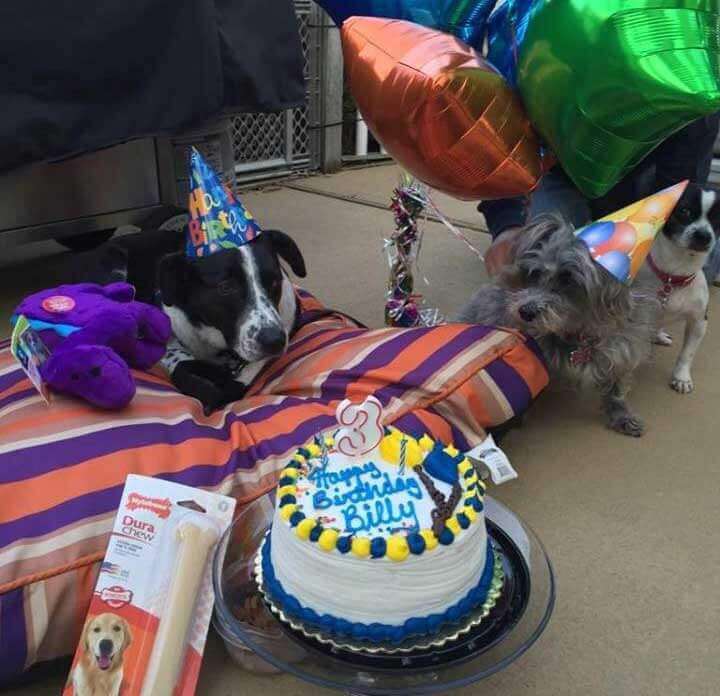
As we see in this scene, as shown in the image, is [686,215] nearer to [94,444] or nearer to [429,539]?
[429,539]

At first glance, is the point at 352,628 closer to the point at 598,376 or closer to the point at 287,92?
the point at 598,376

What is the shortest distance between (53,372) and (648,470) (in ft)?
5.47

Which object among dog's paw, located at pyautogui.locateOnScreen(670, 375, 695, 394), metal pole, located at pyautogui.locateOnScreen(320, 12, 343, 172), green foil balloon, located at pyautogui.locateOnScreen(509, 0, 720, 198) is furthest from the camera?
metal pole, located at pyautogui.locateOnScreen(320, 12, 343, 172)

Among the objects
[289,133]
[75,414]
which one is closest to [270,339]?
[75,414]

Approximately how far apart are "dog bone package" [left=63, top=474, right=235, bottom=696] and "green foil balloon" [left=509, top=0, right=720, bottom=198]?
1.39 meters

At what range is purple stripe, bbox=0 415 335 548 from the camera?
1307 mm

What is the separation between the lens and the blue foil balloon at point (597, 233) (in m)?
2.02

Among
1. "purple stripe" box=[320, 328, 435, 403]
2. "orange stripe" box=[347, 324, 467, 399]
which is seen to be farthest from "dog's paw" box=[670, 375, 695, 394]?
"purple stripe" box=[320, 328, 435, 403]

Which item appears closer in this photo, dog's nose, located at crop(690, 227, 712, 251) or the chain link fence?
dog's nose, located at crop(690, 227, 712, 251)

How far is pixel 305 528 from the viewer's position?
107cm

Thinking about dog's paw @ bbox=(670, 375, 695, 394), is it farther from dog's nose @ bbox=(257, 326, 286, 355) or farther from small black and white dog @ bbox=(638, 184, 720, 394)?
dog's nose @ bbox=(257, 326, 286, 355)

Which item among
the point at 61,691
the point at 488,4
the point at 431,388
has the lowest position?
the point at 61,691

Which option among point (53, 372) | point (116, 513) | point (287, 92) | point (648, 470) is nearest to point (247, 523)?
point (116, 513)

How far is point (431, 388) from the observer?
1.83 metres
